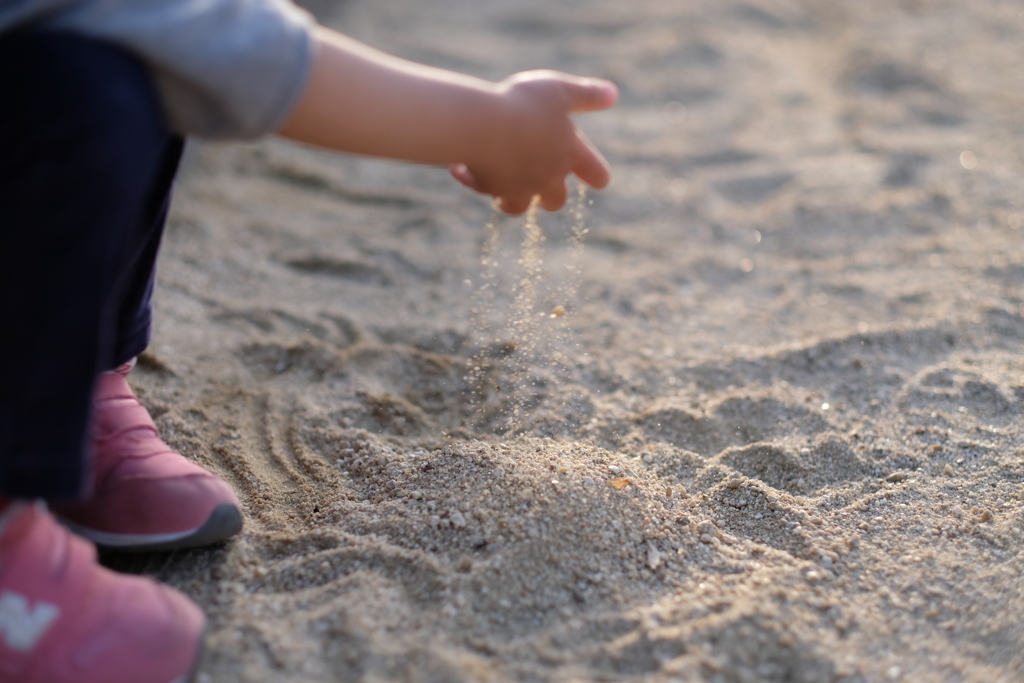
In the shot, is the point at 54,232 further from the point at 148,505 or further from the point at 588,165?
the point at 588,165

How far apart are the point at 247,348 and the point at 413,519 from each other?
628 millimetres

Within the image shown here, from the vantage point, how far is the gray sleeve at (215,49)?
75 centimetres

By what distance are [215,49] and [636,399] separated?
0.93 meters

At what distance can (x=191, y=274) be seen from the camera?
71.0 inches

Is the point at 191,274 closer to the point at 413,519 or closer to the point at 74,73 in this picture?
the point at 413,519

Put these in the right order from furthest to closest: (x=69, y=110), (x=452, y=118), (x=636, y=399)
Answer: (x=636, y=399)
(x=452, y=118)
(x=69, y=110)

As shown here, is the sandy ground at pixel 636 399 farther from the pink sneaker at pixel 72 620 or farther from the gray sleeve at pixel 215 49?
the gray sleeve at pixel 215 49

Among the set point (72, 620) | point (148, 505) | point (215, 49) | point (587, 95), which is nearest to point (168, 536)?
point (148, 505)

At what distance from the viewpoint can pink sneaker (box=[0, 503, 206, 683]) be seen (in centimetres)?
80

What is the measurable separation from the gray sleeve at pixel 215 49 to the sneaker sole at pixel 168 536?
0.48 m

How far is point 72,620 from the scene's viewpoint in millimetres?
816

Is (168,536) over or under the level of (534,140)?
under

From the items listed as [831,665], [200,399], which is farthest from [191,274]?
[831,665]

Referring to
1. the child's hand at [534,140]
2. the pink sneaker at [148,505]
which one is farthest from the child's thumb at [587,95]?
the pink sneaker at [148,505]
